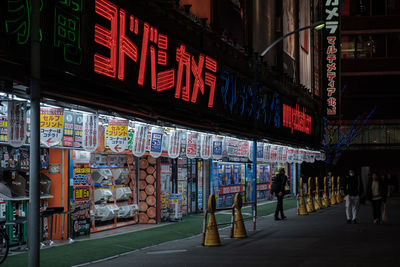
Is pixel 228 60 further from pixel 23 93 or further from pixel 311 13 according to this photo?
pixel 311 13

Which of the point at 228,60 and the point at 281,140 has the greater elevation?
the point at 228,60

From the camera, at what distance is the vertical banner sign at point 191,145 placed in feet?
74.8

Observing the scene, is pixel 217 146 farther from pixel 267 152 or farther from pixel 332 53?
pixel 332 53

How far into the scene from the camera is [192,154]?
23.1 metres

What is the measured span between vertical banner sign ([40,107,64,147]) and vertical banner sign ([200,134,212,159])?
10.2 m

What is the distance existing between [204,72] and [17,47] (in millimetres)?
12039

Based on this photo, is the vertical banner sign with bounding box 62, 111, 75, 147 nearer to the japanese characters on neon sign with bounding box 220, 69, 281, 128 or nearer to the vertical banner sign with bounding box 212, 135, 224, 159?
the japanese characters on neon sign with bounding box 220, 69, 281, 128

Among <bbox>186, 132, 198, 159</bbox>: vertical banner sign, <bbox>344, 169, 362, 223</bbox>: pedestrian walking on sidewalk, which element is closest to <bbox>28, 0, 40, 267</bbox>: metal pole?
<bbox>186, 132, 198, 159</bbox>: vertical banner sign

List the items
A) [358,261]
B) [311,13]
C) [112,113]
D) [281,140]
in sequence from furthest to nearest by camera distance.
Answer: [311,13] < [281,140] < [112,113] < [358,261]

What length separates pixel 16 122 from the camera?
11883mm

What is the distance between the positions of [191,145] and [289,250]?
8170mm

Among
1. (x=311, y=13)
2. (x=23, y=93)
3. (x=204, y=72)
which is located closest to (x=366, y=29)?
(x=311, y=13)

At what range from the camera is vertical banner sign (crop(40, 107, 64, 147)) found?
14.0 metres

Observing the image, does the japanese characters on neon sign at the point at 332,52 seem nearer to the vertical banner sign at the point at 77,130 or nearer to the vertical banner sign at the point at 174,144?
the vertical banner sign at the point at 174,144
